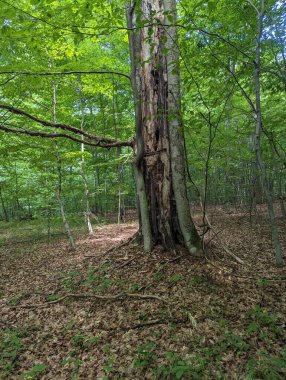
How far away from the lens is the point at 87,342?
3.27 meters

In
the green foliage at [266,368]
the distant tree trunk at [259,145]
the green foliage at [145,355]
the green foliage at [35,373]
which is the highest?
the distant tree trunk at [259,145]

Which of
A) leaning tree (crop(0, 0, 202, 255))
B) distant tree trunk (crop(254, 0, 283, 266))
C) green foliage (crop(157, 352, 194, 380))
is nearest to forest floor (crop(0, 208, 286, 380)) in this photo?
green foliage (crop(157, 352, 194, 380))

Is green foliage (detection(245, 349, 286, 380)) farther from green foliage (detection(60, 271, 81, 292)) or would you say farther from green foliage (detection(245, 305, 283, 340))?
green foliage (detection(60, 271, 81, 292))

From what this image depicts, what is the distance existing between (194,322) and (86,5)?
5117mm

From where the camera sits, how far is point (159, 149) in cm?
502

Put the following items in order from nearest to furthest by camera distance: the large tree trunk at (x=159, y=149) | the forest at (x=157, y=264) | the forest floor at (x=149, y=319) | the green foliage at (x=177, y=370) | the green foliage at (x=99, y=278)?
the green foliage at (x=177, y=370) → the forest floor at (x=149, y=319) → the forest at (x=157, y=264) → the green foliage at (x=99, y=278) → the large tree trunk at (x=159, y=149)

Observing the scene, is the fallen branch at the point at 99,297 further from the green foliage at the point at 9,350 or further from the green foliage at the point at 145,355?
the green foliage at the point at 145,355

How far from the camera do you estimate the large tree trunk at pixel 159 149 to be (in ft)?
16.0

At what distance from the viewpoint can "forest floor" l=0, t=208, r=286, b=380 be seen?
8.94 feet

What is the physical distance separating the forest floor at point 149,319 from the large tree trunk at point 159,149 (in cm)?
48

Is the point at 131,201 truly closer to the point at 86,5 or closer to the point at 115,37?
the point at 115,37

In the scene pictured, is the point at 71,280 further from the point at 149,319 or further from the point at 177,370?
the point at 177,370

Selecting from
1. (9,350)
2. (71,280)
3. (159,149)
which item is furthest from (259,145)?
(9,350)

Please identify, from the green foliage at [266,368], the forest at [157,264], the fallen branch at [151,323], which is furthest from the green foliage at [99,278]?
the green foliage at [266,368]
